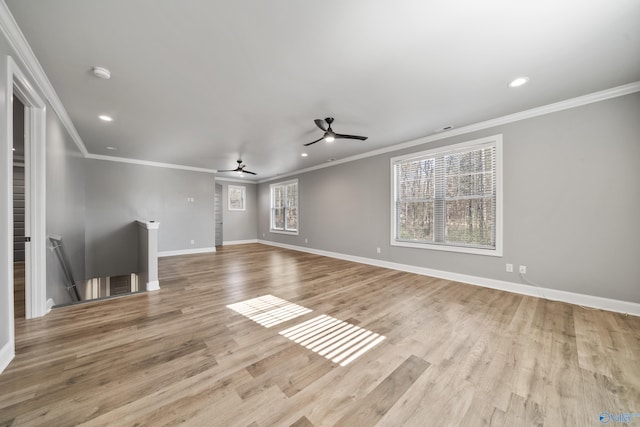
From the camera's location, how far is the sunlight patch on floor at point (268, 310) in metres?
2.52

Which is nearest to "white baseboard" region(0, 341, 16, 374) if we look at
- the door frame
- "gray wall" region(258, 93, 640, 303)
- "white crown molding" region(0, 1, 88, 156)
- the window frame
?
the door frame

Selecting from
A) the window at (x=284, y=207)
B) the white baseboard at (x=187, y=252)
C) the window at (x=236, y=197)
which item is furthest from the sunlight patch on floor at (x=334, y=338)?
the window at (x=236, y=197)

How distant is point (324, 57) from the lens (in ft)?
6.90

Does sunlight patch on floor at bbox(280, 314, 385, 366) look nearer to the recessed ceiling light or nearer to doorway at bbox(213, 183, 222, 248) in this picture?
the recessed ceiling light

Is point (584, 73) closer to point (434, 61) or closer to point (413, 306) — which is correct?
point (434, 61)

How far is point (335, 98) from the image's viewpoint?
2842 mm

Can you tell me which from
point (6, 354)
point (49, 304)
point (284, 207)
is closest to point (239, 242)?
point (284, 207)

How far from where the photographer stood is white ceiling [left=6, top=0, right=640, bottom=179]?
1.64 meters

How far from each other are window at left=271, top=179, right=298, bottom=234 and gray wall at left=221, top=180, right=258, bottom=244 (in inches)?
41.2

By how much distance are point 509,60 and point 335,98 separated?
5.71 ft

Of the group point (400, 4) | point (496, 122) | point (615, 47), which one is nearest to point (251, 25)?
point (400, 4)

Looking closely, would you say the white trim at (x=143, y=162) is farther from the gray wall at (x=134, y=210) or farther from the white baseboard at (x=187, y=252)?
the white baseboard at (x=187, y=252)

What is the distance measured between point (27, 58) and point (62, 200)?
2.11 meters

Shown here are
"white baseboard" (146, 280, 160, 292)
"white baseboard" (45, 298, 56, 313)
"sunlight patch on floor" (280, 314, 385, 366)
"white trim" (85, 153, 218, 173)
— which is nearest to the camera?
"sunlight patch on floor" (280, 314, 385, 366)
